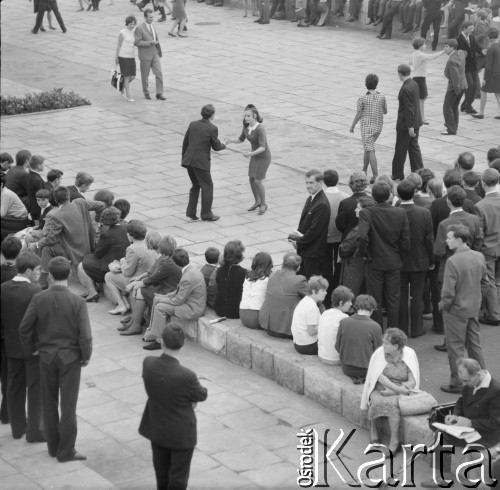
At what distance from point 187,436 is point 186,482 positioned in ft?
1.23

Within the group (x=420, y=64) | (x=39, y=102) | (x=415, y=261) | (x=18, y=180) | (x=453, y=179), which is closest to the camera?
(x=415, y=261)

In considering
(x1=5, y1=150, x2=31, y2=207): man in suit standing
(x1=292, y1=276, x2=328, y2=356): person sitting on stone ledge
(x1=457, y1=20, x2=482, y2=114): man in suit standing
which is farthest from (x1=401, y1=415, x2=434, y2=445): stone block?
(x1=457, y1=20, x2=482, y2=114): man in suit standing

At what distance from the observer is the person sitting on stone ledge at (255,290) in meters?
11.6

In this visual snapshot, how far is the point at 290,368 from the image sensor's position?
10.9 metres

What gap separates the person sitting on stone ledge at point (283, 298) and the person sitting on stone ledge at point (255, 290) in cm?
13

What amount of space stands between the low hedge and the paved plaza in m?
0.24

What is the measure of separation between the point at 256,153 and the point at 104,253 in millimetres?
3017

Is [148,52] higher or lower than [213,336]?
higher

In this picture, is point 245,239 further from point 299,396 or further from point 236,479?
point 236,479

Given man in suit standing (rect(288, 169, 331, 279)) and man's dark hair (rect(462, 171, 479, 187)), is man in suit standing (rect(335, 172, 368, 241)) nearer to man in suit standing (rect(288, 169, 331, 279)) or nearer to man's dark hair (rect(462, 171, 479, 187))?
man in suit standing (rect(288, 169, 331, 279))

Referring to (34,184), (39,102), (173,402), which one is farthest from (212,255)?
(39,102)

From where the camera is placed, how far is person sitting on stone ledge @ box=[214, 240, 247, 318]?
468 inches

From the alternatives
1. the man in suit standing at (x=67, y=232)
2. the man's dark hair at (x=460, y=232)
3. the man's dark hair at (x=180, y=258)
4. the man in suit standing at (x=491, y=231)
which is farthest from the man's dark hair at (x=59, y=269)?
the man in suit standing at (x=491, y=231)

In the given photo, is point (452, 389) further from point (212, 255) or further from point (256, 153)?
point (256, 153)
